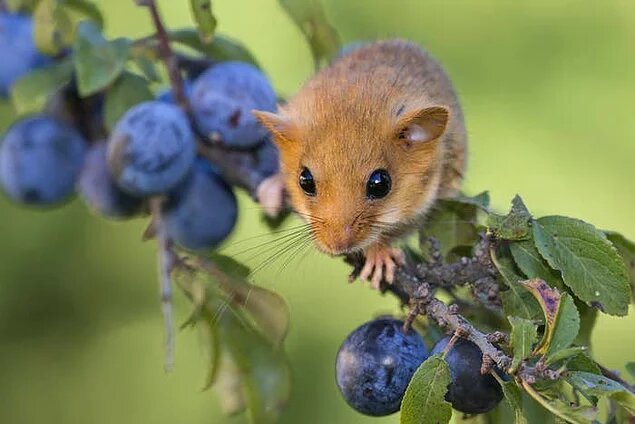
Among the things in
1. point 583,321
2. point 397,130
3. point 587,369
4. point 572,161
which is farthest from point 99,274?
point 587,369

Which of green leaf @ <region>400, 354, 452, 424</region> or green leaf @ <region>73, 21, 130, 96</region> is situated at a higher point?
green leaf @ <region>73, 21, 130, 96</region>

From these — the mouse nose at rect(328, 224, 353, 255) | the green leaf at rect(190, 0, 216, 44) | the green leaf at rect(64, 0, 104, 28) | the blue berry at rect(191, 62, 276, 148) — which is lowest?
the mouse nose at rect(328, 224, 353, 255)

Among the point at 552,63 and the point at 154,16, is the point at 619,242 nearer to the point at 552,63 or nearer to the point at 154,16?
the point at 154,16

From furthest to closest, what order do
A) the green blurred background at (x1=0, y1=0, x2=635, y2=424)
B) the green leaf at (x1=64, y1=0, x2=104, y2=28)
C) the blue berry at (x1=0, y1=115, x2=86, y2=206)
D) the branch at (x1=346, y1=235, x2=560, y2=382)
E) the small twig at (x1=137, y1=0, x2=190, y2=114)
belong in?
the green blurred background at (x1=0, y1=0, x2=635, y2=424), the green leaf at (x1=64, y1=0, x2=104, y2=28), the blue berry at (x1=0, y1=115, x2=86, y2=206), the small twig at (x1=137, y1=0, x2=190, y2=114), the branch at (x1=346, y1=235, x2=560, y2=382)

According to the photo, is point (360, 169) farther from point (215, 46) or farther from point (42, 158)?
point (42, 158)

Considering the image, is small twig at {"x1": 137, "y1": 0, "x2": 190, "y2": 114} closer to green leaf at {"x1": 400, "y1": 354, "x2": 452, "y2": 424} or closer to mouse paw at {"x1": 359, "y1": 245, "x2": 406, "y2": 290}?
mouse paw at {"x1": 359, "y1": 245, "x2": 406, "y2": 290}

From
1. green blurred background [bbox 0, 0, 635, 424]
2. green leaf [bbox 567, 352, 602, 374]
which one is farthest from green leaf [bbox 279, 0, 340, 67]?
green blurred background [bbox 0, 0, 635, 424]
